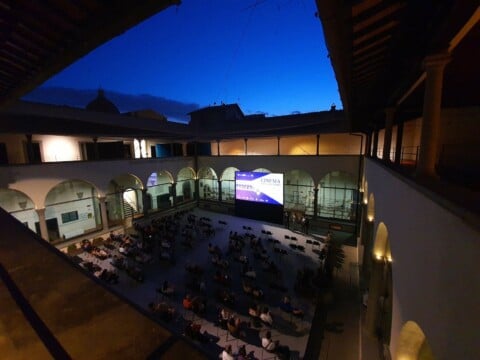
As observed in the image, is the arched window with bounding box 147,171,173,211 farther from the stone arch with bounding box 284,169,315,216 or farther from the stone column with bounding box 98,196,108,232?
the stone arch with bounding box 284,169,315,216

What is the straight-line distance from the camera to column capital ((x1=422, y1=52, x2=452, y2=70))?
11.5 ft

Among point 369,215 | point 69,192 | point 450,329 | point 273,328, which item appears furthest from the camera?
point 69,192

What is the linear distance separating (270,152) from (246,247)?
12.7m

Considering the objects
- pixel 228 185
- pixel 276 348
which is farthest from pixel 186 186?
pixel 276 348

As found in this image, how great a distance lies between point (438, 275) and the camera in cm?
257

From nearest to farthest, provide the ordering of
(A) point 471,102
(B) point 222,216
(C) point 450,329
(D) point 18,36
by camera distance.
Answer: (C) point 450,329 < (D) point 18,36 < (A) point 471,102 < (B) point 222,216

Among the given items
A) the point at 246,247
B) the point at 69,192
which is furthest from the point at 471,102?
the point at 69,192

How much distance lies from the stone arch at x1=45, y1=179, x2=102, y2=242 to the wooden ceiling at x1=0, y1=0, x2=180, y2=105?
15727 millimetres

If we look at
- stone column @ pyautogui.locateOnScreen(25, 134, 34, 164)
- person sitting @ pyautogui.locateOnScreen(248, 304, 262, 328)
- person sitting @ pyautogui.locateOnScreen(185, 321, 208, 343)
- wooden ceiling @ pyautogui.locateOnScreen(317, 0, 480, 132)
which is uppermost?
wooden ceiling @ pyautogui.locateOnScreen(317, 0, 480, 132)

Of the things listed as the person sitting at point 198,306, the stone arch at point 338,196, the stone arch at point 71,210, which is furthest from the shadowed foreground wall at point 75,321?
the stone arch at point 338,196

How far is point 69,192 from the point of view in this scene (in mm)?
17594

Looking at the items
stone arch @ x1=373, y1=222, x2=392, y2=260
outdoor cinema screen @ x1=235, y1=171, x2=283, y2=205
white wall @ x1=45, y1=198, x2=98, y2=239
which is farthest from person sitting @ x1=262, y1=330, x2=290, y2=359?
white wall @ x1=45, y1=198, x2=98, y2=239

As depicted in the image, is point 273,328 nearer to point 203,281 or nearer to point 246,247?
point 203,281

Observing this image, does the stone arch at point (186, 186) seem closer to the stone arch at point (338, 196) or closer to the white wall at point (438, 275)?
the stone arch at point (338, 196)
